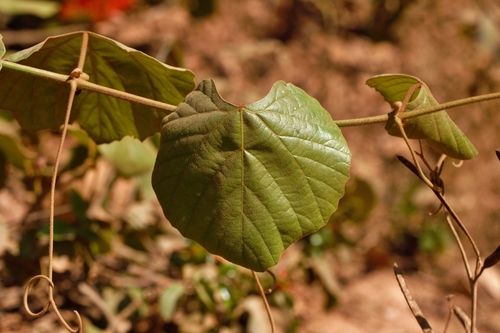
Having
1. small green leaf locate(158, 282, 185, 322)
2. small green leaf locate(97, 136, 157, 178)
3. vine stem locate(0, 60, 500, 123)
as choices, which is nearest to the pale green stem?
vine stem locate(0, 60, 500, 123)

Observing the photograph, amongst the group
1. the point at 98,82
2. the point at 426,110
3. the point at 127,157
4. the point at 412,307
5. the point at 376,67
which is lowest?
the point at 376,67

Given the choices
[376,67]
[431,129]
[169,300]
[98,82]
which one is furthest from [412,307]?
[376,67]

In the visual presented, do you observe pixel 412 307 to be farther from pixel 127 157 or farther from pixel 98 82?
pixel 127 157

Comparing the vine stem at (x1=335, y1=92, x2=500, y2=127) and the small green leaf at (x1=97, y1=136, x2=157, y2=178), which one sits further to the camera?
the small green leaf at (x1=97, y1=136, x2=157, y2=178)

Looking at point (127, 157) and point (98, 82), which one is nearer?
A: point (98, 82)

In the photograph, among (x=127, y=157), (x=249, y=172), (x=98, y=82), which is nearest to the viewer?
(x=249, y=172)

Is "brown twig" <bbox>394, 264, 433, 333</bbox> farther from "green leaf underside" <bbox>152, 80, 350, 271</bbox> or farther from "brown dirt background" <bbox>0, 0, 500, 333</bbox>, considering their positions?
"brown dirt background" <bbox>0, 0, 500, 333</bbox>

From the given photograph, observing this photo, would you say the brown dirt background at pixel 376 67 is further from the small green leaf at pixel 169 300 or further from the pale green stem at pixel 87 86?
the pale green stem at pixel 87 86
